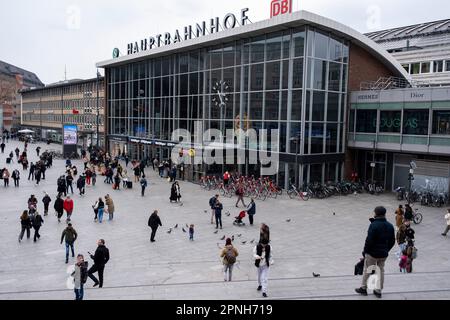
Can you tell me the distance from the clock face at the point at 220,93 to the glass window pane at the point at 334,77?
8536 mm

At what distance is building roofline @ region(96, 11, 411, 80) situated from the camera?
28781 mm

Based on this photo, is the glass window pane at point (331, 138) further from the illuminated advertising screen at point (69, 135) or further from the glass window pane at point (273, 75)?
the illuminated advertising screen at point (69, 135)

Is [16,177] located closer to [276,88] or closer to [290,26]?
[276,88]

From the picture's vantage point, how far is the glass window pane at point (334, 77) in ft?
102

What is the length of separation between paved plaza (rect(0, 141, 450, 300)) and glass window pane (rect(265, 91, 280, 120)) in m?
7.11

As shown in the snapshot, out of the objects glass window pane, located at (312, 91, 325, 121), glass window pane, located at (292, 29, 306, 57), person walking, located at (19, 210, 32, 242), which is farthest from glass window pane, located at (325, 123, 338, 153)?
person walking, located at (19, 210, 32, 242)

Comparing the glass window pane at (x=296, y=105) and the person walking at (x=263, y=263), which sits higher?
the glass window pane at (x=296, y=105)

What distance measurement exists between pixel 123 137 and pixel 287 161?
27424 millimetres

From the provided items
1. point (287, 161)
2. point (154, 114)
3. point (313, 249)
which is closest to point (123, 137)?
point (154, 114)

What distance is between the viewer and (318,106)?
30.5m

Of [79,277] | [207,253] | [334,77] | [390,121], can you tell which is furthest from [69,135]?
[79,277]

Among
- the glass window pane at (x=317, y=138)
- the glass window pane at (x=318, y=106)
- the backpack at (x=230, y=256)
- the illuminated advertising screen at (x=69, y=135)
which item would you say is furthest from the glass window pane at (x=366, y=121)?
the illuminated advertising screen at (x=69, y=135)

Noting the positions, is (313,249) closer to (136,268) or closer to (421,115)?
(136,268)

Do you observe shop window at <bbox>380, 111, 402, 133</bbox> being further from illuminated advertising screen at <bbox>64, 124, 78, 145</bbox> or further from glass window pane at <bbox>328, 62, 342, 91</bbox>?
illuminated advertising screen at <bbox>64, 124, 78, 145</bbox>
